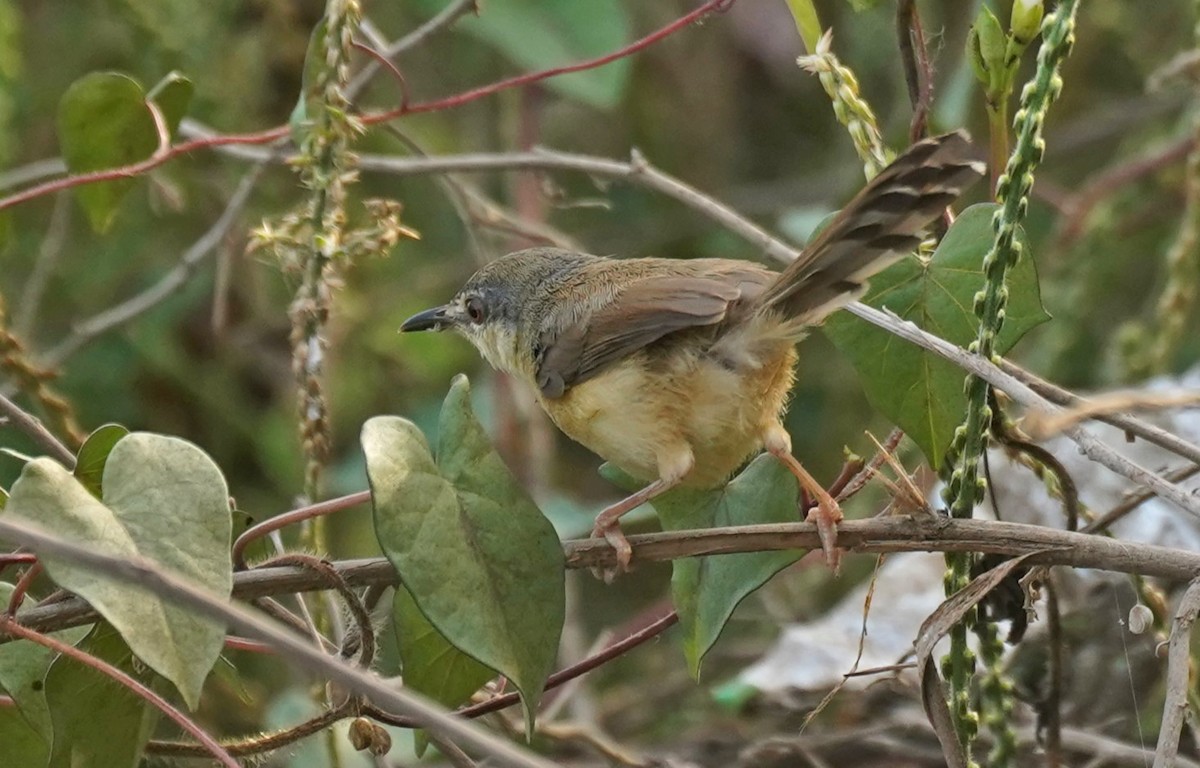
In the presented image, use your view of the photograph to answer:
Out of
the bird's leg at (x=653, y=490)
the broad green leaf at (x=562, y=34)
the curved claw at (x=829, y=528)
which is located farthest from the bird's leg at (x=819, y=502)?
the broad green leaf at (x=562, y=34)

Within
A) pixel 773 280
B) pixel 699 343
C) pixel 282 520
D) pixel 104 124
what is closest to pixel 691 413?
pixel 699 343

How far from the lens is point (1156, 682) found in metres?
2.57

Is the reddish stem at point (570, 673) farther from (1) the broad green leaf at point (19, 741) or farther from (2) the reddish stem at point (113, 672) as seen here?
(1) the broad green leaf at point (19, 741)

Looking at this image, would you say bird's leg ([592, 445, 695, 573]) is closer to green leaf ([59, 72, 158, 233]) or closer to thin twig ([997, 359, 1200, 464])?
thin twig ([997, 359, 1200, 464])

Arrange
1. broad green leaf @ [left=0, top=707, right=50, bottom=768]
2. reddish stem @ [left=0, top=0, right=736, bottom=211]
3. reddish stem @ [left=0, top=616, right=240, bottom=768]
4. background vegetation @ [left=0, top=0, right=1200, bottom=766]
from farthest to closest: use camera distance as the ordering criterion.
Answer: background vegetation @ [left=0, top=0, right=1200, bottom=766] → reddish stem @ [left=0, top=0, right=736, bottom=211] → broad green leaf @ [left=0, top=707, right=50, bottom=768] → reddish stem @ [left=0, top=616, right=240, bottom=768]

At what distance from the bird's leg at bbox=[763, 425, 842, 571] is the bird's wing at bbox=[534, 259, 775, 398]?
203 millimetres

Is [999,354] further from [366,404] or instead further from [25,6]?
[25,6]

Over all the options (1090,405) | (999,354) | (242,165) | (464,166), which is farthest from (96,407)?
(1090,405)

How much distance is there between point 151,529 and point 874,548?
2.63 feet

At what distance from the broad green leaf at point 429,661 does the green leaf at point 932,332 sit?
0.61 metres

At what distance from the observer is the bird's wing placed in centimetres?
215

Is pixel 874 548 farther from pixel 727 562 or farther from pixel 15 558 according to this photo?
pixel 15 558

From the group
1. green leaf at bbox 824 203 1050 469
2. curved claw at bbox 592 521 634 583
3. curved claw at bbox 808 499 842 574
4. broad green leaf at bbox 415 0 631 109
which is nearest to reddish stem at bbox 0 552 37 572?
curved claw at bbox 592 521 634 583

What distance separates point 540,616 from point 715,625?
248mm
